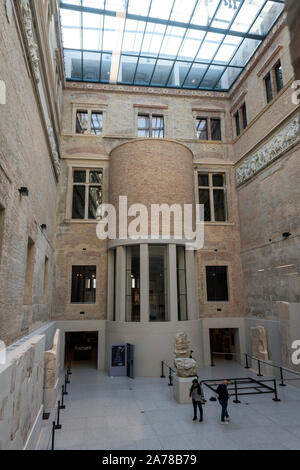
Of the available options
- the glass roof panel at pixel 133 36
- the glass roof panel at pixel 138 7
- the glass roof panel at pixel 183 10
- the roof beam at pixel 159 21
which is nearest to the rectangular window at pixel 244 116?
the roof beam at pixel 159 21

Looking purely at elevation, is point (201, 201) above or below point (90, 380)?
above

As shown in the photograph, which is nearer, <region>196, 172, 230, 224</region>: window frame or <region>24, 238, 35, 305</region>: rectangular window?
<region>24, 238, 35, 305</region>: rectangular window

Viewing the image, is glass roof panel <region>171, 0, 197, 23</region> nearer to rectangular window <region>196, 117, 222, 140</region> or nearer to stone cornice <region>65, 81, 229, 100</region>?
stone cornice <region>65, 81, 229, 100</region>

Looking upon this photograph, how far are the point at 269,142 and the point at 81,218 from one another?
11410mm

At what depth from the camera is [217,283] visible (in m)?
18.8

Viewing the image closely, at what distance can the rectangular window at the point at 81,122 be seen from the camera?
20.2m

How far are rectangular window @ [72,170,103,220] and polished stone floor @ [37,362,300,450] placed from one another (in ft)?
32.5

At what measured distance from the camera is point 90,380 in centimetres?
1402

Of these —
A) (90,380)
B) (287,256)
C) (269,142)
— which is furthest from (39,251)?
(269,142)

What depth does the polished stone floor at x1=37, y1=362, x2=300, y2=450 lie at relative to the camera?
25.1ft

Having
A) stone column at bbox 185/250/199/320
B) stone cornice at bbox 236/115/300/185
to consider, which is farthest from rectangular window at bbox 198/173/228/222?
stone column at bbox 185/250/199/320

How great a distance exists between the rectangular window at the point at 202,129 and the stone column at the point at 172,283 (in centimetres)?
921
